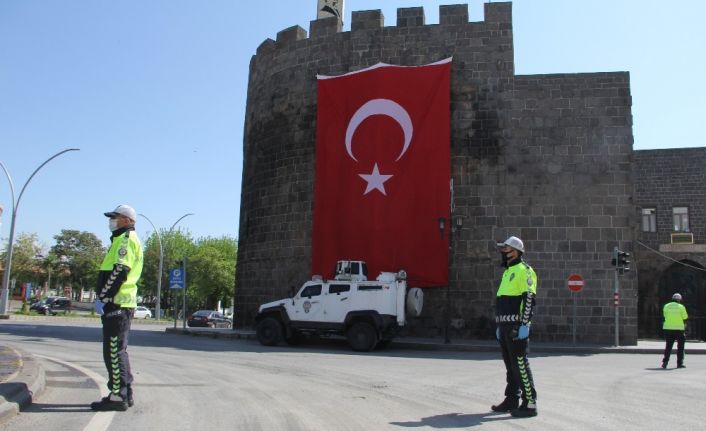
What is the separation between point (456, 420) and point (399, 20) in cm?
1814

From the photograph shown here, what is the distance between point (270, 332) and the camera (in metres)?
17.4

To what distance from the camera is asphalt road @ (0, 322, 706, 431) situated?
5914 millimetres

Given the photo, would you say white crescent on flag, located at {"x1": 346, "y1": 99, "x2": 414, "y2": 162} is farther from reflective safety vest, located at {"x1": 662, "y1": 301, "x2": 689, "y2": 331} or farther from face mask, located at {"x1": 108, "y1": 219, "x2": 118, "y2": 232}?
face mask, located at {"x1": 108, "y1": 219, "x2": 118, "y2": 232}

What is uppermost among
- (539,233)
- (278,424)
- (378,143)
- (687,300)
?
(378,143)

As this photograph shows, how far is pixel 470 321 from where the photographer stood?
1959 centimetres

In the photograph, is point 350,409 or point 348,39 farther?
point 348,39

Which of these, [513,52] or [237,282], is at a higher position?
[513,52]

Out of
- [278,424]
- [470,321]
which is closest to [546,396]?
[278,424]

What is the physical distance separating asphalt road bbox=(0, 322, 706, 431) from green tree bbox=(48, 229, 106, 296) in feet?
248

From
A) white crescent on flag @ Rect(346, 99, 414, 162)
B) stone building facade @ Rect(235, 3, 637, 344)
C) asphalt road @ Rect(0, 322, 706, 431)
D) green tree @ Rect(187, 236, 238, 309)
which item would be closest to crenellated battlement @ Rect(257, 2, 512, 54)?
stone building facade @ Rect(235, 3, 637, 344)

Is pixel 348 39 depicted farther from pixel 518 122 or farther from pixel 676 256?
pixel 676 256

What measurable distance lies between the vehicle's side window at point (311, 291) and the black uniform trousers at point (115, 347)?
1089cm

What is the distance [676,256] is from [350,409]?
2408 centimetres

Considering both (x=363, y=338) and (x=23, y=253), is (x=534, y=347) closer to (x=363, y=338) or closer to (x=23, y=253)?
(x=363, y=338)
